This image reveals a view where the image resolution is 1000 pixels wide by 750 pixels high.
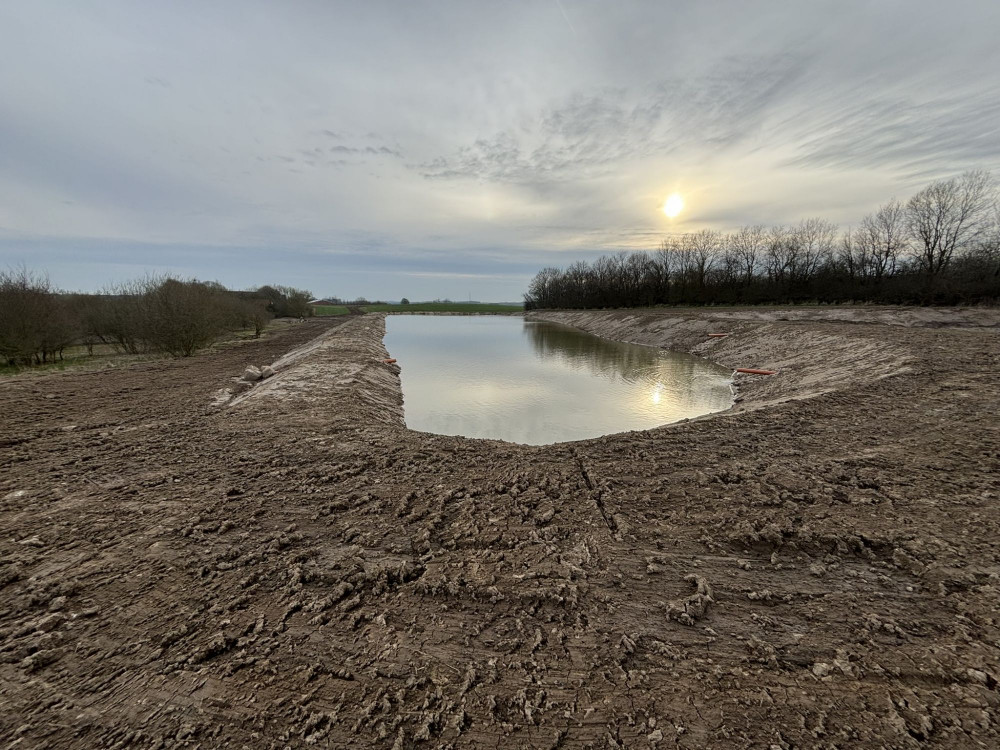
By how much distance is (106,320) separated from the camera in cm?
2167

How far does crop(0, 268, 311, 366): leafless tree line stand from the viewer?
53.9 feet

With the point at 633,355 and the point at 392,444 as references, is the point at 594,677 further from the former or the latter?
the point at 633,355

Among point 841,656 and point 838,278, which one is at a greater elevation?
point 838,278

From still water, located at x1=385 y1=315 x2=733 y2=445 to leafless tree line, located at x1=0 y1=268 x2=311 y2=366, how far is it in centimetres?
1051

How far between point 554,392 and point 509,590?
9081 mm

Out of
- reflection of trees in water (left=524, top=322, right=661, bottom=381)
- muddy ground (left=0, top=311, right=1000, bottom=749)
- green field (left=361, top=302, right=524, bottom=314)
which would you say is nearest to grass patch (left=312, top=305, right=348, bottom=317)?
green field (left=361, top=302, right=524, bottom=314)

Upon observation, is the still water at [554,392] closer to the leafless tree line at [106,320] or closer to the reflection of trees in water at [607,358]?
the reflection of trees in water at [607,358]

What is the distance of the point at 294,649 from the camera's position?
2.37 m

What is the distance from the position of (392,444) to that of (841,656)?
526 cm

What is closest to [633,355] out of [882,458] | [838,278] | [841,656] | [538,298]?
[882,458]

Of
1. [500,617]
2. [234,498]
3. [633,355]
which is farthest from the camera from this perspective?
[633,355]

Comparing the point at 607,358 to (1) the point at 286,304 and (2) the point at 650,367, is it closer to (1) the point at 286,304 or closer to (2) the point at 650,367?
(2) the point at 650,367

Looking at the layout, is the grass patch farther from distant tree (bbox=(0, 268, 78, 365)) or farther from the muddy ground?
the muddy ground

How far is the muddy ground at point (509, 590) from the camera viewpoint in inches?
75.7
